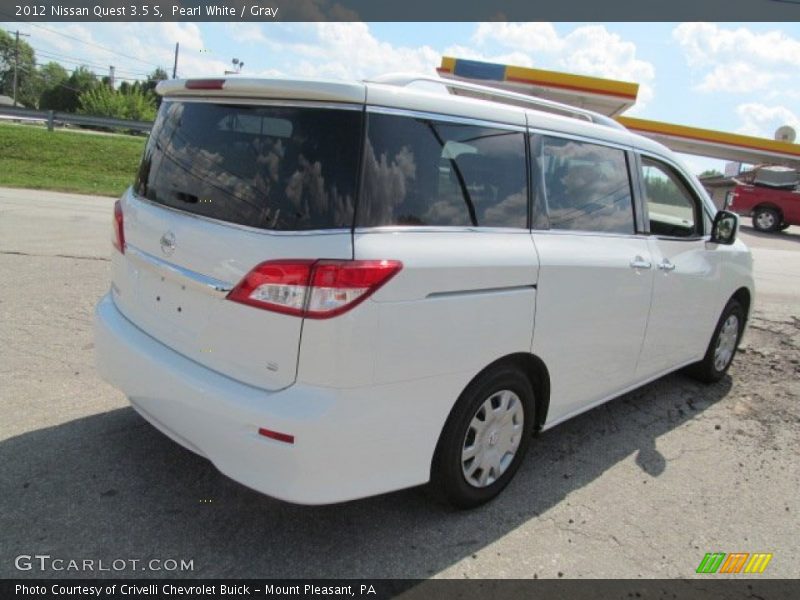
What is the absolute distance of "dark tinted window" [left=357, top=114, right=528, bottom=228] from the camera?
2551mm

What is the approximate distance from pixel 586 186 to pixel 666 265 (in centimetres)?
90

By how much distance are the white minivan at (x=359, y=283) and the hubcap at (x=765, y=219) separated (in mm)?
23463

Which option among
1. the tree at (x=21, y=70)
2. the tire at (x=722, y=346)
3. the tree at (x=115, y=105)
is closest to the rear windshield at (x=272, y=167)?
the tire at (x=722, y=346)

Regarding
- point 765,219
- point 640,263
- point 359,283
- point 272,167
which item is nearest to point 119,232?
point 272,167

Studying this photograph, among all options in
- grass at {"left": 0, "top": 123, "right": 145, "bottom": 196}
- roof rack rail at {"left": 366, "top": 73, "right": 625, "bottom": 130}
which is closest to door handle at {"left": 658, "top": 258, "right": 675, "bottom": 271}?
roof rack rail at {"left": 366, "top": 73, "right": 625, "bottom": 130}

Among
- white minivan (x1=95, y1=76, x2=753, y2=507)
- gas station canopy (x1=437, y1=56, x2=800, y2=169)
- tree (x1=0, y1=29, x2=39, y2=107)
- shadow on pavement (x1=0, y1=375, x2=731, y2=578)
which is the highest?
tree (x1=0, y1=29, x2=39, y2=107)

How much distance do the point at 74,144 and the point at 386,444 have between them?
80.5 feet

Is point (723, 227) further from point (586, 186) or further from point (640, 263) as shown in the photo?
point (586, 186)

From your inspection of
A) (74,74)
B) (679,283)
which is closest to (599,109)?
(679,283)

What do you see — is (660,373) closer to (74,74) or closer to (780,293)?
(780,293)

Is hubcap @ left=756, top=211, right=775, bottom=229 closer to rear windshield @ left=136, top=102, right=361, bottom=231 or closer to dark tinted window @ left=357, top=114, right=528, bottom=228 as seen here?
dark tinted window @ left=357, top=114, right=528, bottom=228

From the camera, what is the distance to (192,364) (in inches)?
108

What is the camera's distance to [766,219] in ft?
77.7

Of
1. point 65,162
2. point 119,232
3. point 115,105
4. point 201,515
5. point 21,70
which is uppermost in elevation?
point 21,70
